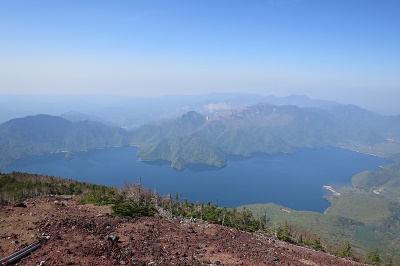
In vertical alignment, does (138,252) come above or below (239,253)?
above

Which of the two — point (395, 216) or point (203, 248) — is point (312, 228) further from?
point (203, 248)

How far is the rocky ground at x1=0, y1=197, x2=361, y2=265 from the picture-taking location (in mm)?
16047

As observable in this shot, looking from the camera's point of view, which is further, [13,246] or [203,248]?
[203,248]

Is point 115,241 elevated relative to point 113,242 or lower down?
lower down

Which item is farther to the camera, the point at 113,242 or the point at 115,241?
the point at 115,241

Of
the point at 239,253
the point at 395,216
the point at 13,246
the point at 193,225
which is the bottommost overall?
the point at 395,216

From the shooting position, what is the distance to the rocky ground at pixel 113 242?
632 inches

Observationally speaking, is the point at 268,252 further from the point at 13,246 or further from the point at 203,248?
the point at 13,246

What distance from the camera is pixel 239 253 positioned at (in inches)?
826

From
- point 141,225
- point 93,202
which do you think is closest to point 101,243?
point 141,225

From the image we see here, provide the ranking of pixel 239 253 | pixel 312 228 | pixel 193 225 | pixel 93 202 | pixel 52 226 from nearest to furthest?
pixel 52 226
pixel 239 253
pixel 193 225
pixel 93 202
pixel 312 228

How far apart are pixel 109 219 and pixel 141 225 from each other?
290 centimetres

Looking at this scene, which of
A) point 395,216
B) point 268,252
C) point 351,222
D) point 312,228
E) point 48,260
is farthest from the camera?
point 395,216

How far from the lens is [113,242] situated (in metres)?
18.5
